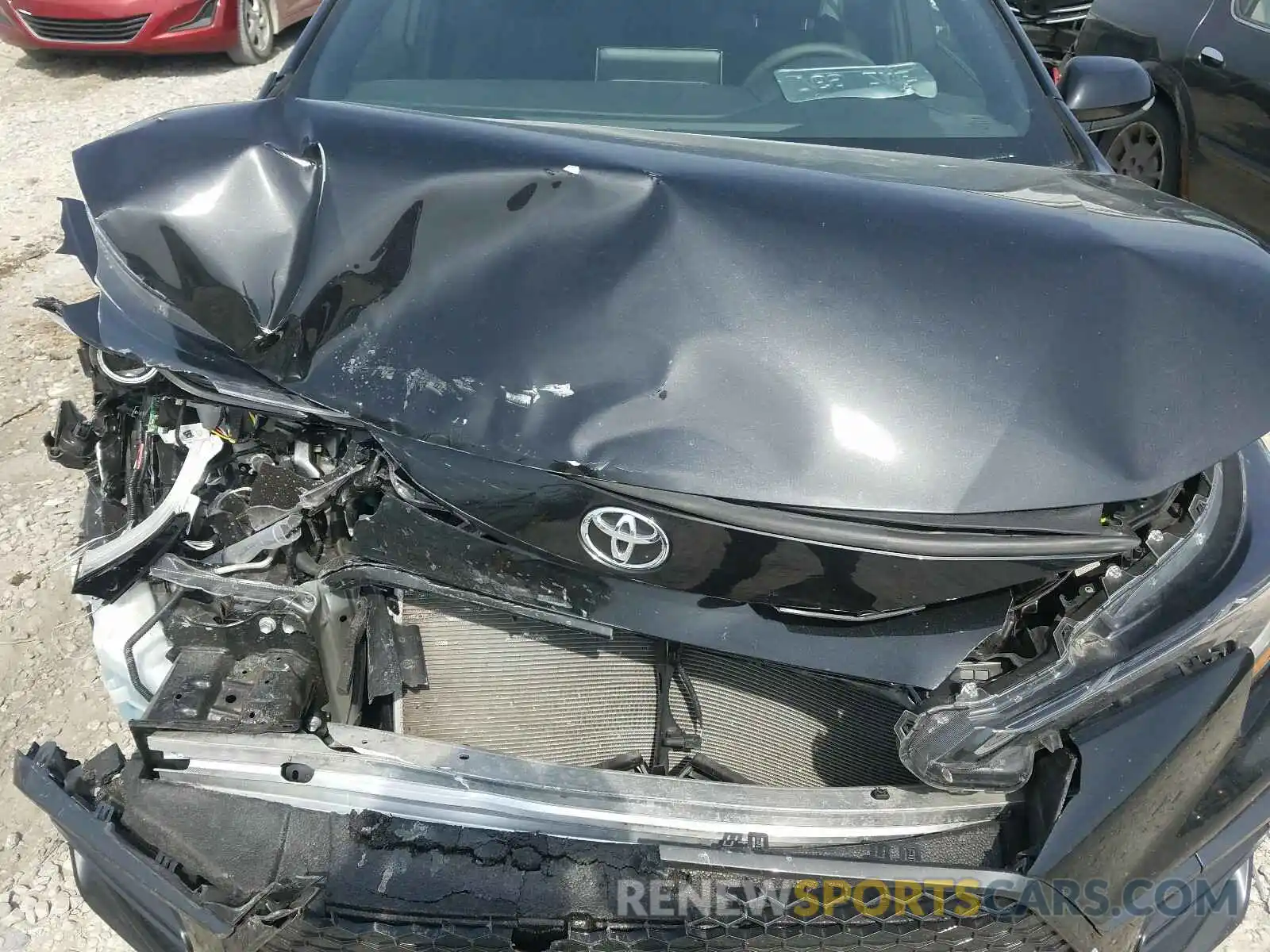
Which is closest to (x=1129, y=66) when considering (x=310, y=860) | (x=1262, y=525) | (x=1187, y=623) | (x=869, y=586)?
(x=1262, y=525)

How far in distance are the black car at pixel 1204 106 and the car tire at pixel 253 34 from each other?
5688 mm

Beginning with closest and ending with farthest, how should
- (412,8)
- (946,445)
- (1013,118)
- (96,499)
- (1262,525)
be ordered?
(946,445), (1262,525), (96,499), (1013,118), (412,8)

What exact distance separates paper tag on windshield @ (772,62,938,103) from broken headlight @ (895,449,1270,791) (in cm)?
124

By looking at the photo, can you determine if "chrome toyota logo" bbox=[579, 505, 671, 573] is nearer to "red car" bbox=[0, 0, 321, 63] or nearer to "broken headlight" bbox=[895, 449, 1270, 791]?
"broken headlight" bbox=[895, 449, 1270, 791]

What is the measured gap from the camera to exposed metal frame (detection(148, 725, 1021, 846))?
143cm

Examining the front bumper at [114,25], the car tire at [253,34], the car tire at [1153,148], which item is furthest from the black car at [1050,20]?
the front bumper at [114,25]

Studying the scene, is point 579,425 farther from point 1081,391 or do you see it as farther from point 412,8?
point 412,8

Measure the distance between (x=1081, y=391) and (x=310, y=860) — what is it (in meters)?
1.26

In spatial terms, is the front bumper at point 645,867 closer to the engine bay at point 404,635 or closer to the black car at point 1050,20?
the engine bay at point 404,635

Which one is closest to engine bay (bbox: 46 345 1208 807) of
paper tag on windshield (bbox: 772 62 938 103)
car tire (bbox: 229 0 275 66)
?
paper tag on windshield (bbox: 772 62 938 103)

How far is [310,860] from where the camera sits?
1.40 m

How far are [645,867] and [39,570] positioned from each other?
2248mm

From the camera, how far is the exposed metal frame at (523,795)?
4.68 ft

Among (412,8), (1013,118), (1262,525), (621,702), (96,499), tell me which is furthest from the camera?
(412,8)
